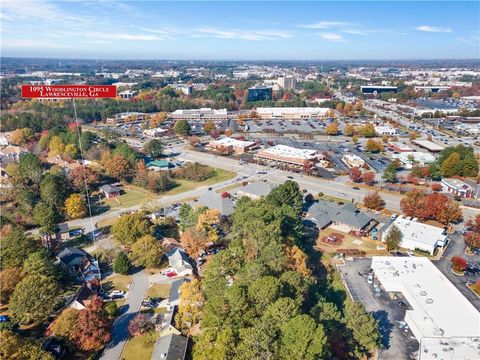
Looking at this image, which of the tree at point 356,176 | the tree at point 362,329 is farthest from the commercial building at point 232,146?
the tree at point 362,329

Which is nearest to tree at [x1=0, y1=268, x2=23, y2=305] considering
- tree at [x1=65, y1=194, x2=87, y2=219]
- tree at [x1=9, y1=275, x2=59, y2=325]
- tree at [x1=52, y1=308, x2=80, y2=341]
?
tree at [x1=9, y1=275, x2=59, y2=325]

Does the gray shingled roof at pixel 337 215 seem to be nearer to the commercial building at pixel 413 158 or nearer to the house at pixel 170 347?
the house at pixel 170 347

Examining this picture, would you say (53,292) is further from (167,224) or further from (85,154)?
(85,154)

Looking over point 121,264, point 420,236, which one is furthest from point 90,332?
point 420,236

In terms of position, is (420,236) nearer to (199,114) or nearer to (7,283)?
(7,283)

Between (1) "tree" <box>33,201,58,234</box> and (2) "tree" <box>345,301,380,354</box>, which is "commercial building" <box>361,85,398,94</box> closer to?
(1) "tree" <box>33,201,58,234</box>

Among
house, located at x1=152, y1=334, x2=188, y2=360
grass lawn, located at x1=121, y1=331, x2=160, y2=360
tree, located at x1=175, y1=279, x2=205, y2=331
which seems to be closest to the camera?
house, located at x1=152, y1=334, x2=188, y2=360
